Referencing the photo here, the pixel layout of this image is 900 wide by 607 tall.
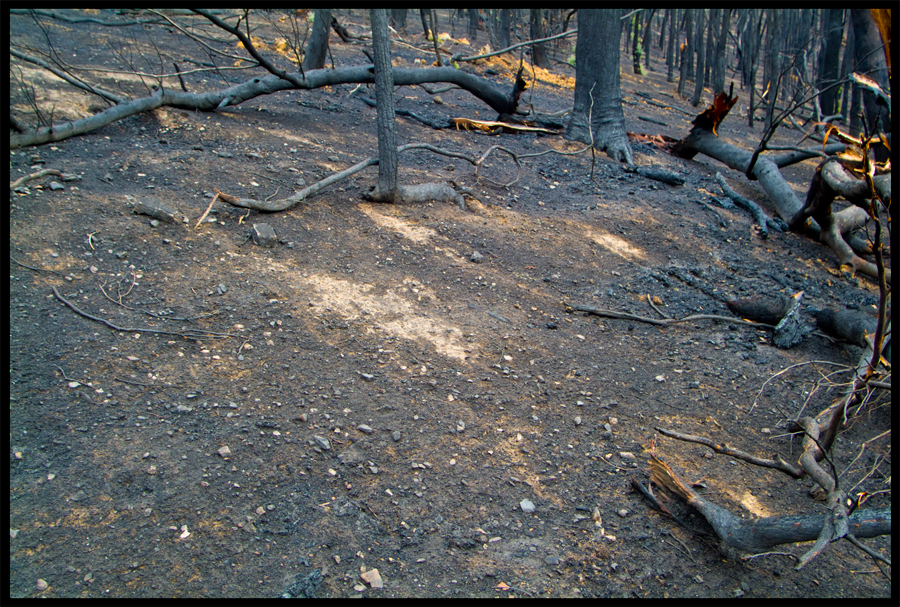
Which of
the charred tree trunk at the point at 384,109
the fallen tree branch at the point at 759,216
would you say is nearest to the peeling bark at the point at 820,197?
the fallen tree branch at the point at 759,216

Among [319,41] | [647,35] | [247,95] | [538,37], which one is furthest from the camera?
[647,35]

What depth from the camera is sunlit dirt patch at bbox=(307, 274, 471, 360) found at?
373 cm

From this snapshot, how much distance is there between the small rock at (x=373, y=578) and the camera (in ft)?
7.06

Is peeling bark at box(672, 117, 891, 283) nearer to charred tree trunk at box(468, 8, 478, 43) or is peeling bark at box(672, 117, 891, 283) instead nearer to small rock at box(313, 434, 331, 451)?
small rock at box(313, 434, 331, 451)

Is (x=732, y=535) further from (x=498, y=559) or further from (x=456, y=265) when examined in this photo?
(x=456, y=265)

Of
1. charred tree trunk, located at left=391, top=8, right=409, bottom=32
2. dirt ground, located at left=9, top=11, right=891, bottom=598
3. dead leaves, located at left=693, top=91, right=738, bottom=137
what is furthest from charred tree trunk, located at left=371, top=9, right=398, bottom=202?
charred tree trunk, located at left=391, top=8, right=409, bottom=32

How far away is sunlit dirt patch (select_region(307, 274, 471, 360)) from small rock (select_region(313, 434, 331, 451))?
1.02m

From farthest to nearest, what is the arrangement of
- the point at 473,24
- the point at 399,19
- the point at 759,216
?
1. the point at 473,24
2. the point at 399,19
3. the point at 759,216

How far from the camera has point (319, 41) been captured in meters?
9.24

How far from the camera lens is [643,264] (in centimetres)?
523

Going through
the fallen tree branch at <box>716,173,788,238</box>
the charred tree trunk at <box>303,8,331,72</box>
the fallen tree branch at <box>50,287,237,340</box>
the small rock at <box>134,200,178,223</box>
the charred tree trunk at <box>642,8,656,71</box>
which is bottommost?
the fallen tree branch at <box>716,173,788,238</box>

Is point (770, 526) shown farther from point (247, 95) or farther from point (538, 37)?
point (538, 37)

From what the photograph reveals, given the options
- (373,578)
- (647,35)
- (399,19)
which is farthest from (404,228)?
(647,35)

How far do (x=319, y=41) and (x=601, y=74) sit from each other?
→ 482cm
